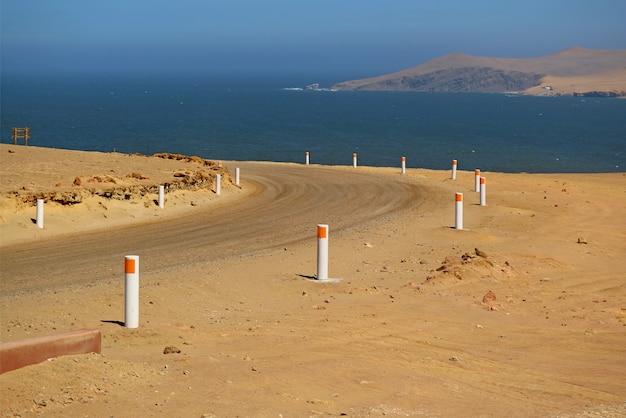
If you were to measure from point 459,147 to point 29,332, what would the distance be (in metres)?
70.8

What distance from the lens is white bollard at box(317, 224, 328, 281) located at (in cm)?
1528

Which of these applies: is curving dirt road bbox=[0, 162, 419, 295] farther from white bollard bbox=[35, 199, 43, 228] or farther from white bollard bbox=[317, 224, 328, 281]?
white bollard bbox=[317, 224, 328, 281]

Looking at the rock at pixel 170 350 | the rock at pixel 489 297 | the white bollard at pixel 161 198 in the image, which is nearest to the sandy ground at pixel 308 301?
the rock at pixel 170 350

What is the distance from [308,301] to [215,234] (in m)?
7.43

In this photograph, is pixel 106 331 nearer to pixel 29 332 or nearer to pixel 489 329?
pixel 29 332

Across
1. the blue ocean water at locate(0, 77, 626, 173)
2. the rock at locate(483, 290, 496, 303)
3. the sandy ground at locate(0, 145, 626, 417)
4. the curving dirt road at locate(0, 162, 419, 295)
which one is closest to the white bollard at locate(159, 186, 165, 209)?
the sandy ground at locate(0, 145, 626, 417)

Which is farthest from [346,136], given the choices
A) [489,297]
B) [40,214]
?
[489,297]

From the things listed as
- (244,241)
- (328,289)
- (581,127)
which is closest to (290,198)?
(244,241)

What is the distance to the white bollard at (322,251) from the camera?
15.3 m

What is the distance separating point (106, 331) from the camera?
434 inches

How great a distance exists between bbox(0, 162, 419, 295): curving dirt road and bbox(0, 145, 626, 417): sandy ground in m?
0.08

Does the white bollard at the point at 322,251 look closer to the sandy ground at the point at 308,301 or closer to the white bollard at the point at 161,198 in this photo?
the sandy ground at the point at 308,301

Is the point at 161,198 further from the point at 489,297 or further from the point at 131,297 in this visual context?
the point at 131,297

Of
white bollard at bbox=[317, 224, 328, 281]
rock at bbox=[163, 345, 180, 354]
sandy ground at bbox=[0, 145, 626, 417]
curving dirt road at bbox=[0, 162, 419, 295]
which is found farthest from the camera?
curving dirt road at bbox=[0, 162, 419, 295]
